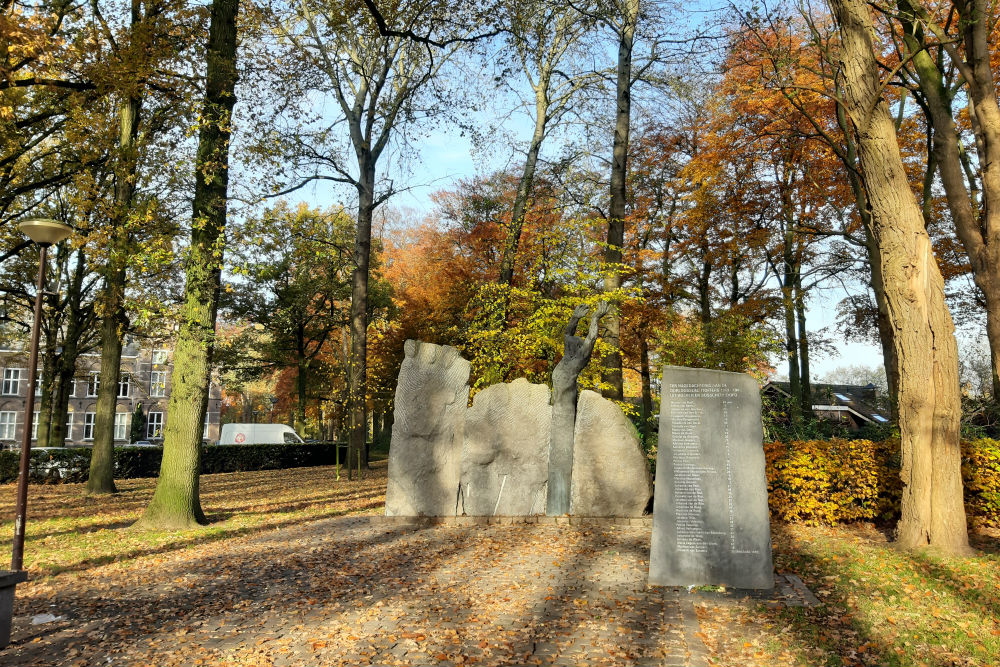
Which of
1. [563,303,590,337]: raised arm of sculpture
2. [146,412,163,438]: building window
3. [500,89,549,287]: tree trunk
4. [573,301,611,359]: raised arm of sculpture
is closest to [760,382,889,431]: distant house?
[500,89,549,287]: tree trunk

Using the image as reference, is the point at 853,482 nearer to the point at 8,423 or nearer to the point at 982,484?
the point at 982,484

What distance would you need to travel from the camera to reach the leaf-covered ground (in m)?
4.66

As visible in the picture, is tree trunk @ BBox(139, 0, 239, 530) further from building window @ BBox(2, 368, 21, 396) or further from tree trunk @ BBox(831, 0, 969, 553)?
building window @ BBox(2, 368, 21, 396)

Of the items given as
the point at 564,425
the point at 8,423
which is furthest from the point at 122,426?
the point at 564,425

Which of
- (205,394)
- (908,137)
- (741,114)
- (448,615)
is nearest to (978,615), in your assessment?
(448,615)

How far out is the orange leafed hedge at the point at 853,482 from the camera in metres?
9.02

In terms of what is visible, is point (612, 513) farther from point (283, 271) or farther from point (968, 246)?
point (283, 271)

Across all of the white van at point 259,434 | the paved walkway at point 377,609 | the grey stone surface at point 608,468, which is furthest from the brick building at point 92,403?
the paved walkway at point 377,609

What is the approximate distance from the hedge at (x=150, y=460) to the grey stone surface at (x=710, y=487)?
1219 centimetres

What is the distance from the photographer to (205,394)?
32.4 ft

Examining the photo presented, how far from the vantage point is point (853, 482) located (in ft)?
31.1

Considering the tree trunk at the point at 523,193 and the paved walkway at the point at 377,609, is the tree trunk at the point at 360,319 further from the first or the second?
the paved walkway at the point at 377,609

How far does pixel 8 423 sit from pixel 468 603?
60.0 m

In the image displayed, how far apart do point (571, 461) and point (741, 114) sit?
13.4 m
